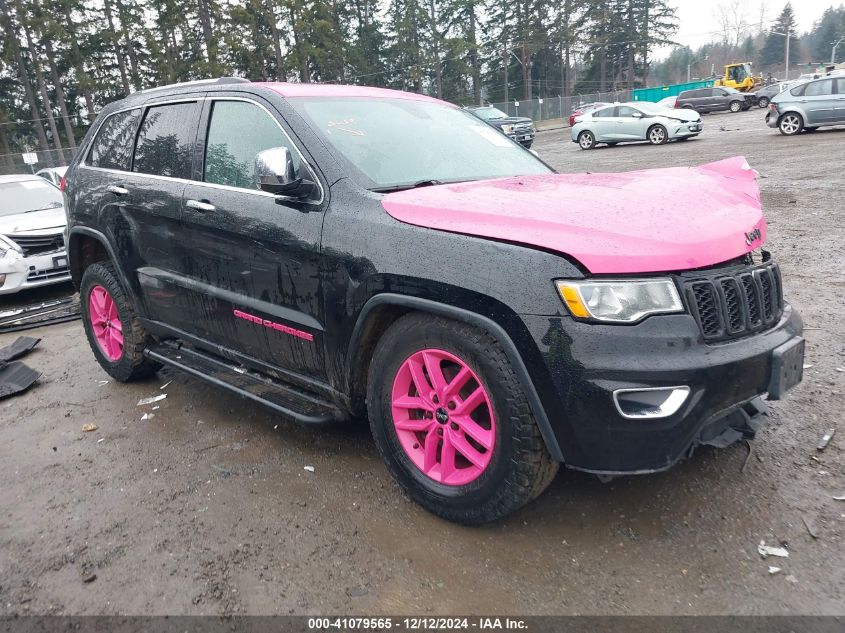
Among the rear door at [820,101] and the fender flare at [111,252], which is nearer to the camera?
the fender flare at [111,252]

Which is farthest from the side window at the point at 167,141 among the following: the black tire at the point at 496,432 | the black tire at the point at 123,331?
the black tire at the point at 496,432

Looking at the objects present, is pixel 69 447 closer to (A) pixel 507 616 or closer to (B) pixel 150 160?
(B) pixel 150 160

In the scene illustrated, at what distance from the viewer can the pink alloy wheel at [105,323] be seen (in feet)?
15.5

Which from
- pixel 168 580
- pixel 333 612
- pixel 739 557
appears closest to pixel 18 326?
pixel 168 580

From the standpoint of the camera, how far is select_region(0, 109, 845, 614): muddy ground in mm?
2365

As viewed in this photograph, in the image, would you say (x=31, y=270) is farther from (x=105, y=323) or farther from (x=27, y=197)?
(x=105, y=323)

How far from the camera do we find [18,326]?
22.9ft

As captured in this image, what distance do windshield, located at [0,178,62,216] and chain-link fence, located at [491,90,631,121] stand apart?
1744 inches

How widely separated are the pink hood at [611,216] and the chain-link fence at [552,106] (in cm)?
4958

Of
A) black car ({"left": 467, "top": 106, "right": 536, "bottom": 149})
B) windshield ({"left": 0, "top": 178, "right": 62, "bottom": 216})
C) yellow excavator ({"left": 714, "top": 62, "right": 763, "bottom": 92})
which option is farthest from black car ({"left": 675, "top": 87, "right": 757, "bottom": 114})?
windshield ({"left": 0, "top": 178, "right": 62, "bottom": 216})

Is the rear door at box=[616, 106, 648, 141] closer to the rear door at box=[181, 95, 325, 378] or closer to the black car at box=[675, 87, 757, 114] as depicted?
the black car at box=[675, 87, 757, 114]

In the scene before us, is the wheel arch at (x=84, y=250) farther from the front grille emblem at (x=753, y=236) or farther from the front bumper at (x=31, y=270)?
the front grille emblem at (x=753, y=236)

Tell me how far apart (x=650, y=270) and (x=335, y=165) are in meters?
1.55

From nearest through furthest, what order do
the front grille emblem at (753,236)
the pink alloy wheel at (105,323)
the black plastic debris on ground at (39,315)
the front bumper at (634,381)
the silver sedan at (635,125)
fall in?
the front bumper at (634,381) < the front grille emblem at (753,236) < the pink alloy wheel at (105,323) < the black plastic debris on ground at (39,315) < the silver sedan at (635,125)
